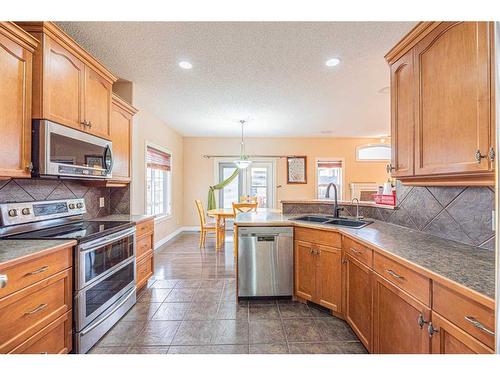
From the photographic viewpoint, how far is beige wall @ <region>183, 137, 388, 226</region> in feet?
20.6

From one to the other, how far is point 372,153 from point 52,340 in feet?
23.3

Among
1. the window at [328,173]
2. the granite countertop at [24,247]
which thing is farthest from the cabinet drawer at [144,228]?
the window at [328,173]

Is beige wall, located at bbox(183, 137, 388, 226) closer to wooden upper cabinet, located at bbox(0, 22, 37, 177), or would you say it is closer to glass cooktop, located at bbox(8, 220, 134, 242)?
glass cooktop, located at bbox(8, 220, 134, 242)

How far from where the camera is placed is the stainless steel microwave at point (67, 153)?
161cm

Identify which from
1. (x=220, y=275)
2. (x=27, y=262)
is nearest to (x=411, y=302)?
(x=27, y=262)

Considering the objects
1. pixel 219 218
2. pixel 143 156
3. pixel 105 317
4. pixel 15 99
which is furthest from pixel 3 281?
pixel 219 218

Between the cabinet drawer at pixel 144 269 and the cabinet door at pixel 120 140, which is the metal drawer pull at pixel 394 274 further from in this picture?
the cabinet door at pixel 120 140

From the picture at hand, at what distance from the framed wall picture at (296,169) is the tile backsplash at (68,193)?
14.3 feet

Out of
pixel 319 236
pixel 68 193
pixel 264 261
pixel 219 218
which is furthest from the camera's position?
pixel 219 218

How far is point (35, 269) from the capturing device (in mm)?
1304

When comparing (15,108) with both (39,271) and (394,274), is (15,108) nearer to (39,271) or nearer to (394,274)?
(39,271)

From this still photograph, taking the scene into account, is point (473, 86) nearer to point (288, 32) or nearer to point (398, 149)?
point (398, 149)
